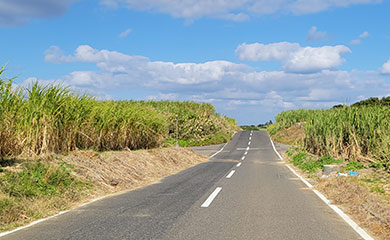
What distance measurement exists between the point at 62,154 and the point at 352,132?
14.3 meters

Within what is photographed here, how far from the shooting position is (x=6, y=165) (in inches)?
326

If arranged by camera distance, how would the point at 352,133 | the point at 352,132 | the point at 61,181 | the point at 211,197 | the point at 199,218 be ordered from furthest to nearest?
1. the point at 352,132
2. the point at 352,133
3. the point at 211,197
4. the point at 61,181
5. the point at 199,218

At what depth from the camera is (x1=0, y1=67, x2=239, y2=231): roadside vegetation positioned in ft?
23.9

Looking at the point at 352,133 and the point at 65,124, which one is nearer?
the point at 65,124

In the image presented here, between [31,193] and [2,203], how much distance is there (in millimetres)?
1195

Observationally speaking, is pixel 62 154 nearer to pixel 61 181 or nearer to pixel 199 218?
pixel 61 181

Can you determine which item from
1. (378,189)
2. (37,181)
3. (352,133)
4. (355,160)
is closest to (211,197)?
(37,181)

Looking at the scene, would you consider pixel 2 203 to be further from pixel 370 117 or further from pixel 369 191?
pixel 370 117

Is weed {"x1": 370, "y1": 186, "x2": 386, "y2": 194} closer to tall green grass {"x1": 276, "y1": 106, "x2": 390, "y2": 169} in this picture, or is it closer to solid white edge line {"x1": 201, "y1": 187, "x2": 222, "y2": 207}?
solid white edge line {"x1": 201, "y1": 187, "x2": 222, "y2": 207}

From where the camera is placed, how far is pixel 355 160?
16547 mm

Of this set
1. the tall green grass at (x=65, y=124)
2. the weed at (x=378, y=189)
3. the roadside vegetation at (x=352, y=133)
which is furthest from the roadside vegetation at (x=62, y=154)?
the roadside vegetation at (x=352, y=133)

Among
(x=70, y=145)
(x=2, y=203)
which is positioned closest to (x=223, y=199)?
(x=2, y=203)

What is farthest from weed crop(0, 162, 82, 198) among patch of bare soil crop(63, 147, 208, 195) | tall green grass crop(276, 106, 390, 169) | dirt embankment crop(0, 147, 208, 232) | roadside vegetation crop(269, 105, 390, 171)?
tall green grass crop(276, 106, 390, 169)

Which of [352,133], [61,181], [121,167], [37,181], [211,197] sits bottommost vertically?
[211,197]
